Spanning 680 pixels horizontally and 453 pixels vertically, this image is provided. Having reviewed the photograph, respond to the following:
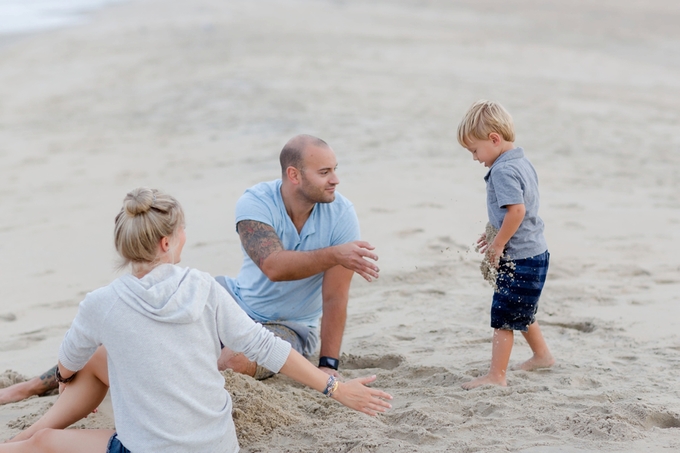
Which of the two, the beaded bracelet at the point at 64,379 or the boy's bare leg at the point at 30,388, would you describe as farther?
the boy's bare leg at the point at 30,388

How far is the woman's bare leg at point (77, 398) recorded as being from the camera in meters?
3.19

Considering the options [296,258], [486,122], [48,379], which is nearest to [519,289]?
[486,122]

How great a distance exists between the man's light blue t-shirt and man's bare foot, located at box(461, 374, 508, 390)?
99 centimetres

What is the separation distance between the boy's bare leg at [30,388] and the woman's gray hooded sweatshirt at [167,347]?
→ 1.24m

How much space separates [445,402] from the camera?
3568 mm

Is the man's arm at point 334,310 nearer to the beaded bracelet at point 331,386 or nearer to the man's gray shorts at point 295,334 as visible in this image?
the man's gray shorts at point 295,334

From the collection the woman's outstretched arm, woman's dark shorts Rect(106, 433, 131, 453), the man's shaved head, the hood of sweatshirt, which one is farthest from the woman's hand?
the man's shaved head

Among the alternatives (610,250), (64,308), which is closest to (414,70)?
(610,250)

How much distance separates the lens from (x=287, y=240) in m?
4.16

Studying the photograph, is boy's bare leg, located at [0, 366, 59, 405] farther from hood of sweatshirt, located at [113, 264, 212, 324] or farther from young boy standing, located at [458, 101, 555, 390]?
young boy standing, located at [458, 101, 555, 390]

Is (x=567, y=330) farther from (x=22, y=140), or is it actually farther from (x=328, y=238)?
(x=22, y=140)

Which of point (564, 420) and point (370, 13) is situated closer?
point (564, 420)

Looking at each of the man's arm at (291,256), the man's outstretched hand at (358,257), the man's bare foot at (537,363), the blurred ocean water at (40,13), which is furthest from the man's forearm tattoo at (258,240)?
the blurred ocean water at (40,13)

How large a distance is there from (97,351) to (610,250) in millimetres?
4284
